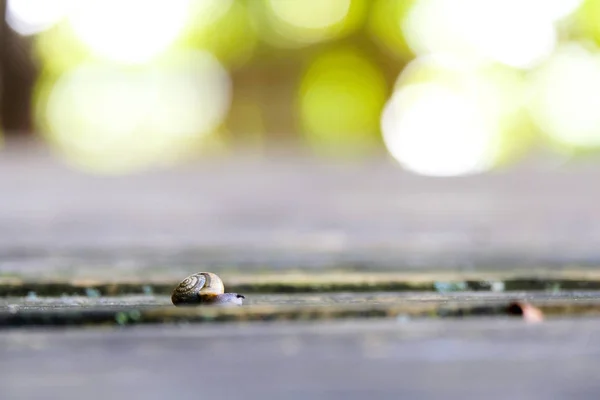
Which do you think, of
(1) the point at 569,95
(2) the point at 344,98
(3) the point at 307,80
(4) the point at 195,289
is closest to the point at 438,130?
(2) the point at 344,98

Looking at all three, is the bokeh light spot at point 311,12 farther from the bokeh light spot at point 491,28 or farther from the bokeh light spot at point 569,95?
the bokeh light spot at point 569,95

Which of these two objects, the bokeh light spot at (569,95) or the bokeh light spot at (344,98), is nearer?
the bokeh light spot at (569,95)

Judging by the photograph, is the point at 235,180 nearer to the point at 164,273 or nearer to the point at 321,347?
the point at 164,273

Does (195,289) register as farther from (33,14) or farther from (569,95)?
(33,14)

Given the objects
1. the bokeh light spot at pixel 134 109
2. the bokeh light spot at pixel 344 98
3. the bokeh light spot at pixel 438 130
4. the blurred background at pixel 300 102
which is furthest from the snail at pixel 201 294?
the bokeh light spot at pixel 344 98

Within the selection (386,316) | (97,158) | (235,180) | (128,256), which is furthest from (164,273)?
(97,158)

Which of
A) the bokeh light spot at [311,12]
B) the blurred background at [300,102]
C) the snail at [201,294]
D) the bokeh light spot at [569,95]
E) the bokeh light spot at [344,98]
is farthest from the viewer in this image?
the bokeh light spot at [344,98]

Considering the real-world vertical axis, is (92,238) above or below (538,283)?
above
